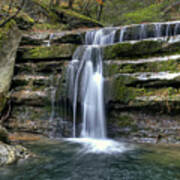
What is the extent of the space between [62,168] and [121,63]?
5.31 m

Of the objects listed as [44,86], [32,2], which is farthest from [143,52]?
[32,2]

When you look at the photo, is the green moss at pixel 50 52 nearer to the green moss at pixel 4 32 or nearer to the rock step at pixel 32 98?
the green moss at pixel 4 32

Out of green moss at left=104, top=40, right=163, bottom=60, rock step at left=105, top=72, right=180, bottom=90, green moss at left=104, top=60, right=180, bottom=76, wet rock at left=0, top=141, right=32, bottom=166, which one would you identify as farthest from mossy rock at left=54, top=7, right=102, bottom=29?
wet rock at left=0, top=141, right=32, bottom=166

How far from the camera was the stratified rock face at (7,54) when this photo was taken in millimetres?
9484

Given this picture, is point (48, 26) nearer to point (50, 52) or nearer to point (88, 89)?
point (50, 52)

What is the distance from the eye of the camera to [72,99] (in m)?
8.77

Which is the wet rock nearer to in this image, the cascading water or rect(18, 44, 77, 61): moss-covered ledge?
the cascading water

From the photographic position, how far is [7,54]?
33.2ft

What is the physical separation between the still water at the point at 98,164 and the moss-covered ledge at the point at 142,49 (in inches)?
157

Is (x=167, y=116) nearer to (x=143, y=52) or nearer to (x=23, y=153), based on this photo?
(x=143, y=52)

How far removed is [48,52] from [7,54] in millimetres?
2194

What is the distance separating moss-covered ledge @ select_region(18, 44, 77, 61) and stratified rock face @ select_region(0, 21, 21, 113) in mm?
506

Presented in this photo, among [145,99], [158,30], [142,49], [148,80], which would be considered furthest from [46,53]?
[158,30]

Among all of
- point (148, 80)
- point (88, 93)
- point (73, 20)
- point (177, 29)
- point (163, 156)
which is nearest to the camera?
point (163, 156)
